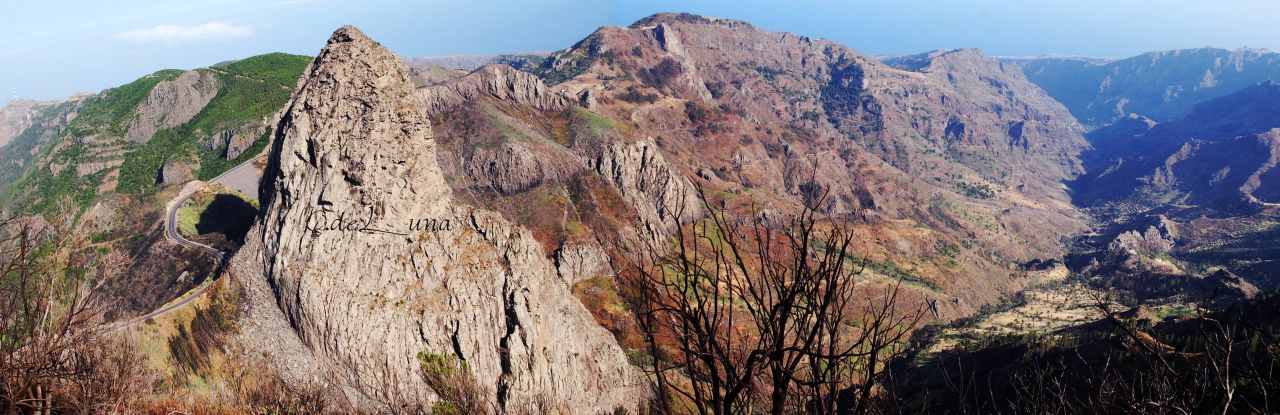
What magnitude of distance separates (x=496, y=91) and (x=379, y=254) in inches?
3889

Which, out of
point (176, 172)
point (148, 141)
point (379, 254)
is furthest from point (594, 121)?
point (379, 254)

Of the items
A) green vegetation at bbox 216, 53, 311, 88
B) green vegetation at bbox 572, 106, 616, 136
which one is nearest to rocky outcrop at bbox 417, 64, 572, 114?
green vegetation at bbox 572, 106, 616, 136

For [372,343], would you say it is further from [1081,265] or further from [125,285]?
[1081,265]

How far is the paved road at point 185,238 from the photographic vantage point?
47.0 m

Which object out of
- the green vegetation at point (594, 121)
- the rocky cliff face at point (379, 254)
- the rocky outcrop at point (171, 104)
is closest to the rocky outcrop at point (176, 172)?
the rocky outcrop at point (171, 104)

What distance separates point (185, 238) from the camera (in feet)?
222

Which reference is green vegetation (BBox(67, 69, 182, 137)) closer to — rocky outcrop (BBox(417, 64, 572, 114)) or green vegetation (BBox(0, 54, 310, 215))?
green vegetation (BBox(0, 54, 310, 215))

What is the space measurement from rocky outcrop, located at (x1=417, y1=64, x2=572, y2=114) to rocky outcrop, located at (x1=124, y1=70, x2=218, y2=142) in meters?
48.9

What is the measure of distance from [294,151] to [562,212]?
61.4 meters

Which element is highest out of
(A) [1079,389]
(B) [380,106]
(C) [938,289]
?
(B) [380,106]

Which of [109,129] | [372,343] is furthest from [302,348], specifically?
[109,129]

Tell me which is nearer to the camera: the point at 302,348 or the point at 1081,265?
the point at 302,348

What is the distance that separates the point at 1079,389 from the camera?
209 ft

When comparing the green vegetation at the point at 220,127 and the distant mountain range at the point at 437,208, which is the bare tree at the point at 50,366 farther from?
the green vegetation at the point at 220,127
